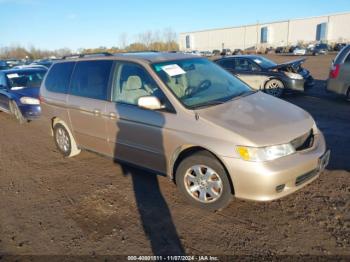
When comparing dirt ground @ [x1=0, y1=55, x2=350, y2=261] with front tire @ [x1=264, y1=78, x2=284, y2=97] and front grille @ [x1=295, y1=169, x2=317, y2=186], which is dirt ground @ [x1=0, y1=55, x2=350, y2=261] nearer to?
front grille @ [x1=295, y1=169, x2=317, y2=186]

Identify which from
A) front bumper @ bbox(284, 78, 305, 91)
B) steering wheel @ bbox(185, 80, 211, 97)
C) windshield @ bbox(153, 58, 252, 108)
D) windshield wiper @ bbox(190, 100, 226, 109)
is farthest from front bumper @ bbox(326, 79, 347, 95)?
windshield wiper @ bbox(190, 100, 226, 109)

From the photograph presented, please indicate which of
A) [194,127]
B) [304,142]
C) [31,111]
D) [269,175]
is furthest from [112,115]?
[31,111]

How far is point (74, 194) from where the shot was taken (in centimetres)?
412

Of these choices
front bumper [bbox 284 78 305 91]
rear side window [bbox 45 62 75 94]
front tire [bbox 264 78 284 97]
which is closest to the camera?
rear side window [bbox 45 62 75 94]

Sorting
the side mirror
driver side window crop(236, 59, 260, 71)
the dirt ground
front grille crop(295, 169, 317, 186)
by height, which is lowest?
the dirt ground

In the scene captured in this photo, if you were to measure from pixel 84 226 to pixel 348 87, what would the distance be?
26.1 ft

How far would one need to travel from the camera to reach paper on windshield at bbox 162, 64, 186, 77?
396 centimetres

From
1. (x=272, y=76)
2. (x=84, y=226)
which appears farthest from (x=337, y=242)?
(x=272, y=76)

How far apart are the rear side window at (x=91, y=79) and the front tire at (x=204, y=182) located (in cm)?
171

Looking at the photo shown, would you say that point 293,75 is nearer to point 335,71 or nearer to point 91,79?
point 335,71

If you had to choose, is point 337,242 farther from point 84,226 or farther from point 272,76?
point 272,76

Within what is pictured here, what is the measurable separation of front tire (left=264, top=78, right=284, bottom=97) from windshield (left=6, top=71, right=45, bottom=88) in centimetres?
739

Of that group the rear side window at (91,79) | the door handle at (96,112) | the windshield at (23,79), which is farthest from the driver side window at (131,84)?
the windshield at (23,79)

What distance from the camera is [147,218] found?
3.44 m
